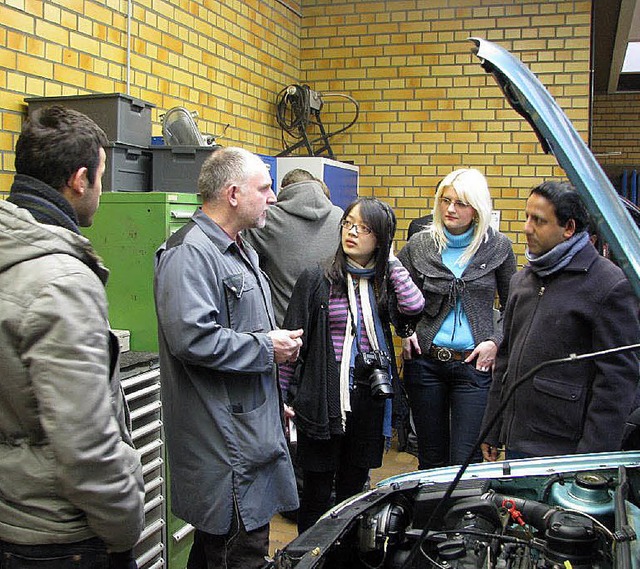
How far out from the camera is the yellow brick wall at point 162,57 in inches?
145

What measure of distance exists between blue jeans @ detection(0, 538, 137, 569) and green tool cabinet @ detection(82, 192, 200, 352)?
1.78 m

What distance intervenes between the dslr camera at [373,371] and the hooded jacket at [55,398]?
5.44 feet

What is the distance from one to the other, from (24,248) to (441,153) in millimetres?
5537

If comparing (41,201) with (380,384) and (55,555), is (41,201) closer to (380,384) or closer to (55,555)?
(55,555)

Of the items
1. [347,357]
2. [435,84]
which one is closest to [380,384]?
[347,357]

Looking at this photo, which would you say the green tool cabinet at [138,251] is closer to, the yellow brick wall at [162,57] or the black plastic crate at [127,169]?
the black plastic crate at [127,169]

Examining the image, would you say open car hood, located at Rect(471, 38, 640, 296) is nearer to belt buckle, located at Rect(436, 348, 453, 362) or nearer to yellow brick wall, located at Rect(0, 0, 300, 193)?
belt buckle, located at Rect(436, 348, 453, 362)

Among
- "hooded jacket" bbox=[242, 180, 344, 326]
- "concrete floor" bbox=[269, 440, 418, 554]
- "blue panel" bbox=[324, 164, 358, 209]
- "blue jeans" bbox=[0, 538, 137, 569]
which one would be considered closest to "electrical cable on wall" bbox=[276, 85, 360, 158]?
"blue panel" bbox=[324, 164, 358, 209]

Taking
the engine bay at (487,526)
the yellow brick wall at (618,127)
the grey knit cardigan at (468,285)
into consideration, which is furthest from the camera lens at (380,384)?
the yellow brick wall at (618,127)

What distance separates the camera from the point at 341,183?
6312 mm

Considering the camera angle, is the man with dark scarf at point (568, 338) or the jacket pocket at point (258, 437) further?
the man with dark scarf at point (568, 338)

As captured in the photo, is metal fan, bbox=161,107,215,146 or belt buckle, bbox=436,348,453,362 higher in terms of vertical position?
metal fan, bbox=161,107,215,146

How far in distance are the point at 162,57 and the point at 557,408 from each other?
345 cm

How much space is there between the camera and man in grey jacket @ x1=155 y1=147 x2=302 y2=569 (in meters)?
2.59
